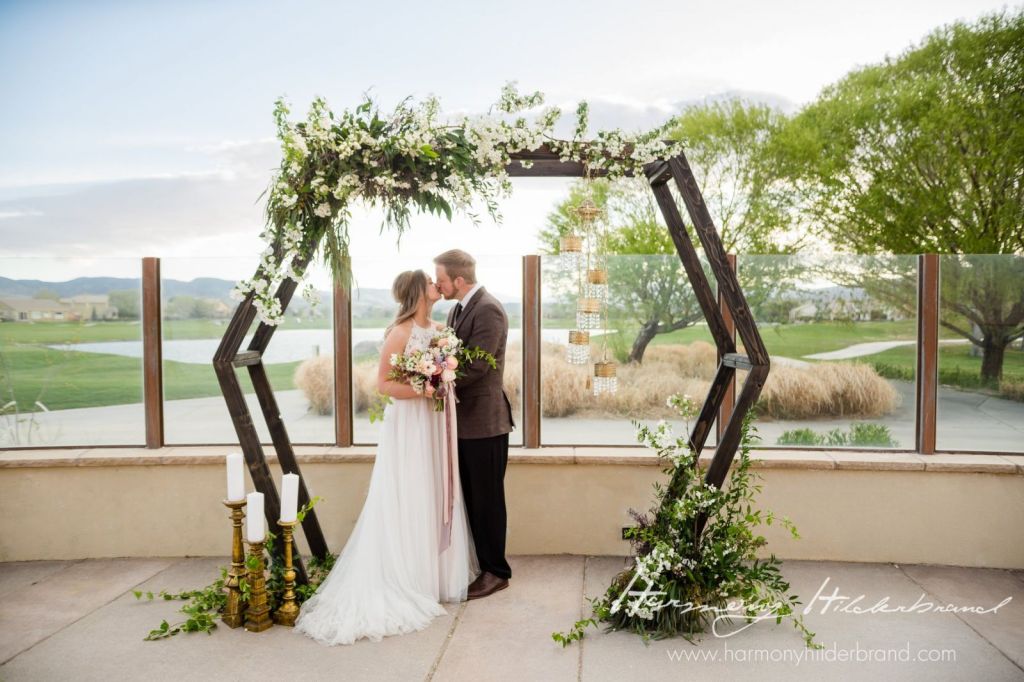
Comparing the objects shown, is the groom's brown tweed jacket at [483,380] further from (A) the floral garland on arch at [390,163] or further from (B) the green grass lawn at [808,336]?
(B) the green grass lawn at [808,336]

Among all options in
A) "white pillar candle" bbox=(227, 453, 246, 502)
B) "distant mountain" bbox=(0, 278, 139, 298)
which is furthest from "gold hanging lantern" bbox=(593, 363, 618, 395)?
"distant mountain" bbox=(0, 278, 139, 298)

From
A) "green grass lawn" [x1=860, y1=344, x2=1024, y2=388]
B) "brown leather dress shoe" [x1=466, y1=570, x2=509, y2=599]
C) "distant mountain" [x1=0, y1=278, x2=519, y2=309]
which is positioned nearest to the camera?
"brown leather dress shoe" [x1=466, y1=570, x2=509, y2=599]

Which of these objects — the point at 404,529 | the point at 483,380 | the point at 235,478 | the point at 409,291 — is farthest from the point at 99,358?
the point at 483,380

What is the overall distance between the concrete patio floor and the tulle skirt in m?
0.12

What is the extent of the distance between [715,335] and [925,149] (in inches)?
554

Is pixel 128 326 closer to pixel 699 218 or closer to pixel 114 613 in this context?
pixel 114 613

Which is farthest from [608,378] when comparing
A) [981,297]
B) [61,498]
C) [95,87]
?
[95,87]

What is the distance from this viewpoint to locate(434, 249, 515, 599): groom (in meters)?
3.92

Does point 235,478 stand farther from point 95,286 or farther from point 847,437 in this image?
point 847,437

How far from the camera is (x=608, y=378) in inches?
157

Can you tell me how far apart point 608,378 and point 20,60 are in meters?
6.77

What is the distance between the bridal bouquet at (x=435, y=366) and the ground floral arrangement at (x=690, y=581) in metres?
1.15

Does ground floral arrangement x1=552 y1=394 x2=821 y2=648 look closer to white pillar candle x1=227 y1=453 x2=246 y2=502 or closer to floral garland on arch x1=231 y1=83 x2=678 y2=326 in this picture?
floral garland on arch x1=231 y1=83 x2=678 y2=326

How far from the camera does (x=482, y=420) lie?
12.9 feet
